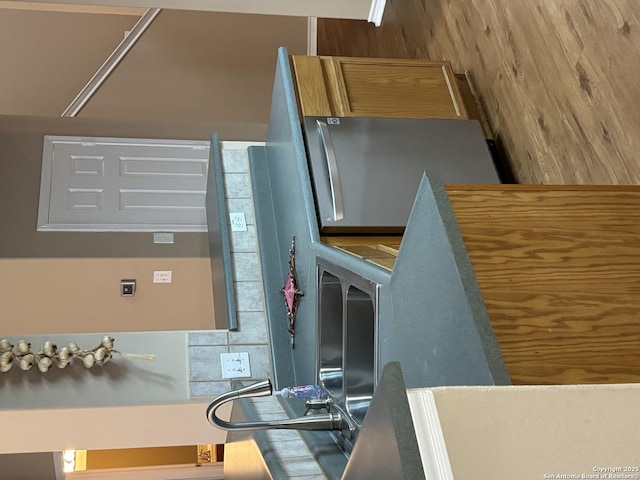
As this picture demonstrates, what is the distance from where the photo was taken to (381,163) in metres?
2.60

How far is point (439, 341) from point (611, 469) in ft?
1.77

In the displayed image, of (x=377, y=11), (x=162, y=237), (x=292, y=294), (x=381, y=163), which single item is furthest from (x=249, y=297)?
(x=162, y=237)

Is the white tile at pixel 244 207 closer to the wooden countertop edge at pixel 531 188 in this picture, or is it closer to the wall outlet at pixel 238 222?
the wall outlet at pixel 238 222

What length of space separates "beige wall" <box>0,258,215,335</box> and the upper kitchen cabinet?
8.74 ft

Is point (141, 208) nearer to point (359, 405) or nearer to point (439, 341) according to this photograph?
point (359, 405)

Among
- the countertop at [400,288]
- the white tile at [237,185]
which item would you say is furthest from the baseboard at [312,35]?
the countertop at [400,288]

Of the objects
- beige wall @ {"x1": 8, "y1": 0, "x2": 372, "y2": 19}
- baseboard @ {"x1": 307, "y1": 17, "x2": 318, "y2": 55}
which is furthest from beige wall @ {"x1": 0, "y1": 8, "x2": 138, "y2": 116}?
beige wall @ {"x1": 8, "y1": 0, "x2": 372, "y2": 19}

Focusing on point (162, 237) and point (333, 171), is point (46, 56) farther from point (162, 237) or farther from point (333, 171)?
Answer: point (333, 171)

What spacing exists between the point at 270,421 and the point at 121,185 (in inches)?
143

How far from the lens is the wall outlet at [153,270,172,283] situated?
17.2 ft

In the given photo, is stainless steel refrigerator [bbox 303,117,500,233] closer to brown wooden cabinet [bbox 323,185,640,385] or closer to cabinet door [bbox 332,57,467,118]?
cabinet door [bbox 332,57,467,118]

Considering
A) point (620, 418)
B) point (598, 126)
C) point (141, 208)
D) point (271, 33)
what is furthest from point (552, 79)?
point (271, 33)

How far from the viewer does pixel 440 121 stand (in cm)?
279

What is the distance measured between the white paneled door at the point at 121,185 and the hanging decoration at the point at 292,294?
2.55 m
